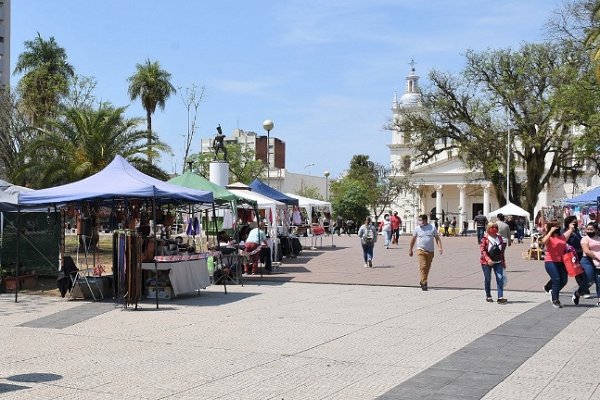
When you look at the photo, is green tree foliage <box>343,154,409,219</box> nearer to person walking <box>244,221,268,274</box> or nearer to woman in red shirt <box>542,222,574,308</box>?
person walking <box>244,221,268,274</box>

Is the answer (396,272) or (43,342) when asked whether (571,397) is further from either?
(396,272)

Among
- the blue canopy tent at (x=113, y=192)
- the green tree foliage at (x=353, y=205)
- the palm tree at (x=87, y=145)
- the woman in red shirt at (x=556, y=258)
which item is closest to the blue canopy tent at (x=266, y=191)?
the palm tree at (x=87, y=145)

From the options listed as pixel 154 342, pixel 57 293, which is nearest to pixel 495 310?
pixel 154 342

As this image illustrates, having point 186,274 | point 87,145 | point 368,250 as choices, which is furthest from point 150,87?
point 186,274

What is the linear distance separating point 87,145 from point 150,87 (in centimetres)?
2273

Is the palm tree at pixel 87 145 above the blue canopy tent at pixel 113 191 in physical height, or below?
above

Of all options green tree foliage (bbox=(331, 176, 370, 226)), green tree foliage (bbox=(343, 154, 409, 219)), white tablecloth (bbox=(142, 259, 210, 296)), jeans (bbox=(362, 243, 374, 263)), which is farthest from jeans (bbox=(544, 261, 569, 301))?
green tree foliage (bbox=(343, 154, 409, 219))

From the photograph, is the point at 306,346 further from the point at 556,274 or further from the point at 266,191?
the point at 266,191

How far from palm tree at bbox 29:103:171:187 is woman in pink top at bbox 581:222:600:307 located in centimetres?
1938

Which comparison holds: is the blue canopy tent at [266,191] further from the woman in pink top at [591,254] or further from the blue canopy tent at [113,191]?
the woman in pink top at [591,254]

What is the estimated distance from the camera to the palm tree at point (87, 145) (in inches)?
1113

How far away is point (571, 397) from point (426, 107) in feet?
153

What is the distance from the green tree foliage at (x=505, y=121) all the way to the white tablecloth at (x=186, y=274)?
3383cm

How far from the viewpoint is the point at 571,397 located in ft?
22.7
